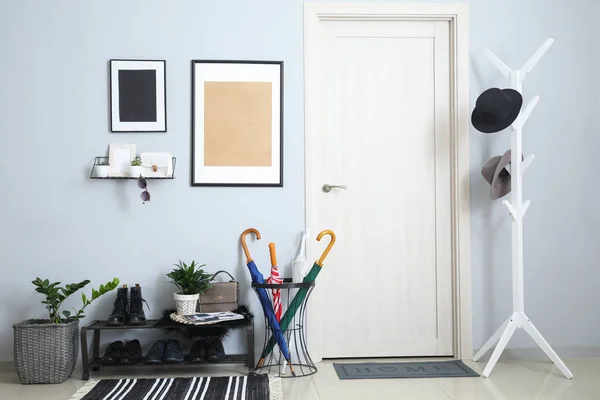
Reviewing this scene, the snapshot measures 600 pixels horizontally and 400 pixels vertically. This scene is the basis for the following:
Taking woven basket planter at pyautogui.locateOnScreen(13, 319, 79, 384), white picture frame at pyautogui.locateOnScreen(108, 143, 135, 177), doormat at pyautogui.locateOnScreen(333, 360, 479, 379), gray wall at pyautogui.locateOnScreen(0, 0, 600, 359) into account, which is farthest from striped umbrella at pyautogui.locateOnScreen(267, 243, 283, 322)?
woven basket planter at pyautogui.locateOnScreen(13, 319, 79, 384)

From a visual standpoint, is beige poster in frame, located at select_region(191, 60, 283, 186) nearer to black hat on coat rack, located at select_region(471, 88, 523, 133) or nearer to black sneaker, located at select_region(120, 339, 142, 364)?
black sneaker, located at select_region(120, 339, 142, 364)

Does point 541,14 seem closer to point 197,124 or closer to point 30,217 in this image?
point 197,124

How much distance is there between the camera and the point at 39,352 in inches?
120

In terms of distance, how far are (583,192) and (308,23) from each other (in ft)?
6.07

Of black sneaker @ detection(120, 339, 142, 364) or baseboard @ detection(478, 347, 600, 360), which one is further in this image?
baseboard @ detection(478, 347, 600, 360)

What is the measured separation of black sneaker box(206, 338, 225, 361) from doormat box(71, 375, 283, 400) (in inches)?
4.9

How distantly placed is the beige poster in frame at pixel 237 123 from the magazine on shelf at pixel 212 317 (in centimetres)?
71

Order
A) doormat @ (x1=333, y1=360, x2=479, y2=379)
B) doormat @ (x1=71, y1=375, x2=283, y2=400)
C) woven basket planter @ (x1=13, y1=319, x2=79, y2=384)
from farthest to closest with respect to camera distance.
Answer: doormat @ (x1=333, y1=360, x2=479, y2=379) < woven basket planter @ (x1=13, y1=319, x2=79, y2=384) < doormat @ (x1=71, y1=375, x2=283, y2=400)

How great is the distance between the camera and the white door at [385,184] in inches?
139

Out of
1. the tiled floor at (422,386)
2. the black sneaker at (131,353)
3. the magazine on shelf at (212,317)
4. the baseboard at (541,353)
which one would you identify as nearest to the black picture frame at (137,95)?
the magazine on shelf at (212,317)

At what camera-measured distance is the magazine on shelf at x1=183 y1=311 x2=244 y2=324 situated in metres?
3.10

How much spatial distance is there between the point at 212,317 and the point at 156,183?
82 cm

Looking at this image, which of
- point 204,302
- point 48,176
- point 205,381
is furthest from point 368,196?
point 48,176

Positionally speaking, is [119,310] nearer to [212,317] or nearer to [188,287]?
[188,287]
